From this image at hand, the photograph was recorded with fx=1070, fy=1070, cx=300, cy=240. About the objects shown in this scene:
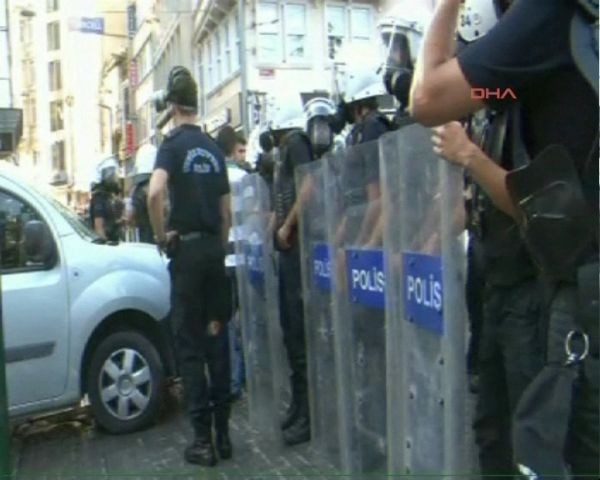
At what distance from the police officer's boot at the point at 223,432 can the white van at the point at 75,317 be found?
106 cm

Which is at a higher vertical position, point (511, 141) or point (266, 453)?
point (511, 141)

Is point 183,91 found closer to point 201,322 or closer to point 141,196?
point 201,322

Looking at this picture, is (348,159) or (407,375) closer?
(407,375)

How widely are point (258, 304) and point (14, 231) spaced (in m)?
1.51

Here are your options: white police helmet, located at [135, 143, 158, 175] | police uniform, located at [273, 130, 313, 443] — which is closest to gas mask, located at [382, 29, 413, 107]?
police uniform, located at [273, 130, 313, 443]

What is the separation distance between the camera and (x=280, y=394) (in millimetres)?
5973

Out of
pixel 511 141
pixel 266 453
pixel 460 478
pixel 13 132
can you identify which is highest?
pixel 13 132

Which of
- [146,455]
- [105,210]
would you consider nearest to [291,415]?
[146,455]

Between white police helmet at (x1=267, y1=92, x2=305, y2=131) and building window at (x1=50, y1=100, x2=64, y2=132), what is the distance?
31908 millimetres

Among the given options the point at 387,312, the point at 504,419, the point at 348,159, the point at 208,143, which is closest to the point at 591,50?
the point at 504,419

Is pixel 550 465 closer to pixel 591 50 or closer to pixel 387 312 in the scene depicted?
pixel 591 50

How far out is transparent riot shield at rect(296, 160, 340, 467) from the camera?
5.02 m

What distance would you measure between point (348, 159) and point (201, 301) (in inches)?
56.5

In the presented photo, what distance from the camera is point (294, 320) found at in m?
5.71
